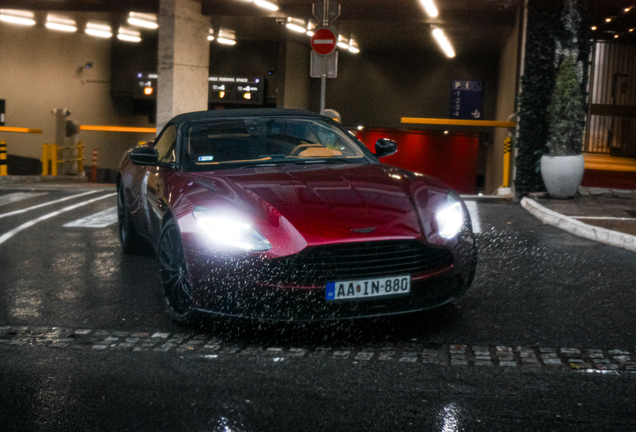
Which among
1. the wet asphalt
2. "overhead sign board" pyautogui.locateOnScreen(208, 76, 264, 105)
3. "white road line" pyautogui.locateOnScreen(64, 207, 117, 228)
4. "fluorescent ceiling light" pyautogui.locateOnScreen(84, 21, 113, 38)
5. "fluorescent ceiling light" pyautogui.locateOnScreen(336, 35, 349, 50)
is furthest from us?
"overhead sign board" pyautogui.locateOnScreen(208, 76, 264, 105)

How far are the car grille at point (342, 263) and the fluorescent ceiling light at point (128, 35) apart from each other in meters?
24.4

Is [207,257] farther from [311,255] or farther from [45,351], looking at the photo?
[45,351]

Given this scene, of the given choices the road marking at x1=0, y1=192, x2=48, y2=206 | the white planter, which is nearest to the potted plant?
the white planter

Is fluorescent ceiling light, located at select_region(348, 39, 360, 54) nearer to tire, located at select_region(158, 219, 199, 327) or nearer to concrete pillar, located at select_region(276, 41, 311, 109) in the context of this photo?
concrete pillar, located at select_region(276, 41, 311, 109)

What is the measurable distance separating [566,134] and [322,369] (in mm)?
9047

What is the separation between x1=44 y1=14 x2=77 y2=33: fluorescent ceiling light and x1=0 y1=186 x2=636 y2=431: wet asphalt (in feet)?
62.3

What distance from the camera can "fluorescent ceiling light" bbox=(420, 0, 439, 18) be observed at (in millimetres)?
16942

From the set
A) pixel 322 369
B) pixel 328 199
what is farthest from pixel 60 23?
pixel 322 369

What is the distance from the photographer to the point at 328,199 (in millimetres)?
4543

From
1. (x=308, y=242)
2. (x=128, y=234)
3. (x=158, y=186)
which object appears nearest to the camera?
(x=308, y=242)

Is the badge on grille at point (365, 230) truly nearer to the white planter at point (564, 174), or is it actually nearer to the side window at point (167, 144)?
the side window at point (167, 144)

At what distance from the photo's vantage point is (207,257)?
4.35 metres

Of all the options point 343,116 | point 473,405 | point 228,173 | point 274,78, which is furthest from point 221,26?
point 473,405

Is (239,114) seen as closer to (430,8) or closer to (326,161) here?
(326,161)
